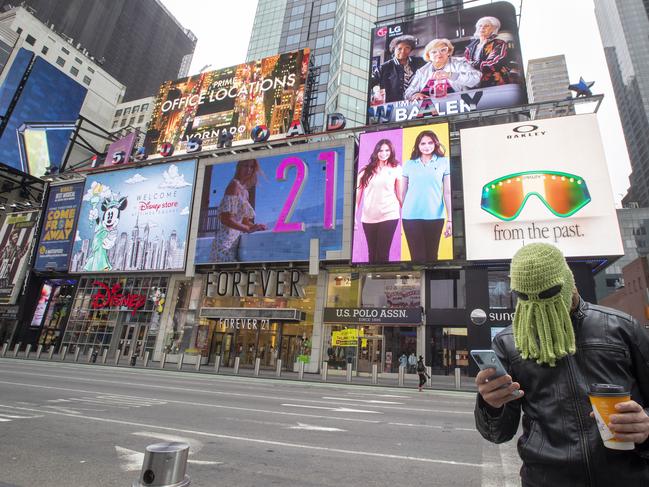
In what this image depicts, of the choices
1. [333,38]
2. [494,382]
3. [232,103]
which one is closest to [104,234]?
[232,103]

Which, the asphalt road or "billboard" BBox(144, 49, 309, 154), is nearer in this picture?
the asphalt road

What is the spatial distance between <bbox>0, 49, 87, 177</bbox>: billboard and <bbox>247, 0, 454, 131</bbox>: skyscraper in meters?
30.3

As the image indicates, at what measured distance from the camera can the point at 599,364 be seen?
198 cm

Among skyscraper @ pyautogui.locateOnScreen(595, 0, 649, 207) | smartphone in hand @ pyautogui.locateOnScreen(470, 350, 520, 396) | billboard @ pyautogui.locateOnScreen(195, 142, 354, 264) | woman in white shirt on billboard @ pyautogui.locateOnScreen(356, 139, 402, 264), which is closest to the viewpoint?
smartphone in hand @ pyautogui.locateOnScreen(470, 350, 520, 396)

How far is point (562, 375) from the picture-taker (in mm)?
2031

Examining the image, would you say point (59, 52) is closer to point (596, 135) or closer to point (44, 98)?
point (44, 98)

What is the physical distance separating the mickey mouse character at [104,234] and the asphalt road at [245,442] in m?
29.0

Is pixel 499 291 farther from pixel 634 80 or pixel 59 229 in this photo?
pixel 634 80

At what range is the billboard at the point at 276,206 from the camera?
3017cm

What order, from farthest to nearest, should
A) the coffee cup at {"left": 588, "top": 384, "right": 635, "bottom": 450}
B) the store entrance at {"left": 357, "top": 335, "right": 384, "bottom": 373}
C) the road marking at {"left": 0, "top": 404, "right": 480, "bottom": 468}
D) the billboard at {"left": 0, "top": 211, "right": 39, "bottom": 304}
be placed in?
the billboard at {"left": 0, "top": 211, "right": 39, "bottom": 304}
the store entrance at {"left": 357, "top": 335, "right": 384, "bottom": 373}
the road marking at {"left": 0, "top": 404, "right": 480, "bottom": 468}
the coffee cup at {"left": 588, "top": 384, "right": 635, "bottom": 450}

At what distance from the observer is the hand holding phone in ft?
6.51

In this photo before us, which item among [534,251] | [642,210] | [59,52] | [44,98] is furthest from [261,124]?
[642,210]

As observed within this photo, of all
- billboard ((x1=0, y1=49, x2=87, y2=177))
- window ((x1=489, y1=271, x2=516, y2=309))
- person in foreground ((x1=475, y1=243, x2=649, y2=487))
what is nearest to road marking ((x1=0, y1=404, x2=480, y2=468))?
person in foreground ((x1=475, y1=243, x2=649, y2=487))

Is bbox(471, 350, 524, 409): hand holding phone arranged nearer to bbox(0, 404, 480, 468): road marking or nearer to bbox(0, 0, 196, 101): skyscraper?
bbox(0, 404, 480, 468): road marking
